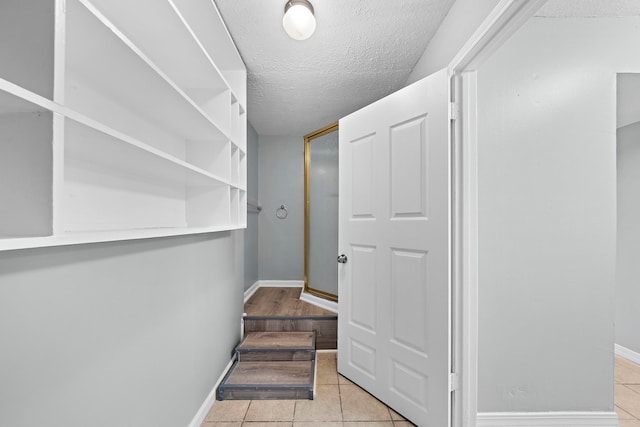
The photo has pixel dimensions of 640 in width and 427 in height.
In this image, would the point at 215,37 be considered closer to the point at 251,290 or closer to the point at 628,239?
the point at 251,290

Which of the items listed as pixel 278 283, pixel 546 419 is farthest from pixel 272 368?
pixel 278 283

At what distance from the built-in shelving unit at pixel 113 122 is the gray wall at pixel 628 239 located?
3.24 m

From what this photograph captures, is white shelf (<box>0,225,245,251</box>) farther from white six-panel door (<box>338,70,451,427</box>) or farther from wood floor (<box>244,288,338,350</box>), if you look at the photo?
wood floor (<box>244,288,338,350</box>)

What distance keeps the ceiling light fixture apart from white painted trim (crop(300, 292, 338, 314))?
7.41 feet

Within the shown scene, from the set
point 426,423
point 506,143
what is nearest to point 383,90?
point 506,143

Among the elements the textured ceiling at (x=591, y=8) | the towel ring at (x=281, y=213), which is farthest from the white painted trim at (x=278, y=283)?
the textured ceiling at (x=591, y=8)

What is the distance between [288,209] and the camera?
393 cm

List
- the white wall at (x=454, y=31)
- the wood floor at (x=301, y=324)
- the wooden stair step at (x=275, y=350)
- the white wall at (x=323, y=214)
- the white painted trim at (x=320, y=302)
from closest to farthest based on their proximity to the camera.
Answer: the white wall at (x=454, y=31), the wooden stair step at (x=275, y=350), the wood floor at (x=301, y=324), the white painted trim at (x=320, y=302), the white wall at (x=323, y=214)

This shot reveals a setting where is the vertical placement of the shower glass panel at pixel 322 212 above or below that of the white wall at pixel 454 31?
below

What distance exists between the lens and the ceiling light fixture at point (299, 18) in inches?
60.6

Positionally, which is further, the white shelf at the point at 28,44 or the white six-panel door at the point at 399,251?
the white six-panel door at the point at 399,251

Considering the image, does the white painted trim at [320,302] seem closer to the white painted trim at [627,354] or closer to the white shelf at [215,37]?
the white shelf at [215,37]

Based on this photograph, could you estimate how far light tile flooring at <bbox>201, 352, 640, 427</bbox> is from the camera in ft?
5.37

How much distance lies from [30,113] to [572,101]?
2291 millimetres
